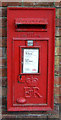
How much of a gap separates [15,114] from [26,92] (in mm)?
428

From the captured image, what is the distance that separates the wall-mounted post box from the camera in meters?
1.59

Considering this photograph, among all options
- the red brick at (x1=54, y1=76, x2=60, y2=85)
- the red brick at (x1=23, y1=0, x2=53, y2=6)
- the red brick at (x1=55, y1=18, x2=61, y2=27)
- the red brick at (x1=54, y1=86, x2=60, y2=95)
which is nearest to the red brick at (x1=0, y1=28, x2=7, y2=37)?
the red brick at (x1=23, y1=0, x2=53, y2=6)

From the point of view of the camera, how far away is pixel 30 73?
162 cm

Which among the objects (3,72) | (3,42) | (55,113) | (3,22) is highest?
(3,22)

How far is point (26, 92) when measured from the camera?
1654 mm

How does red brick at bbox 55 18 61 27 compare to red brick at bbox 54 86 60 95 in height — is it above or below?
above

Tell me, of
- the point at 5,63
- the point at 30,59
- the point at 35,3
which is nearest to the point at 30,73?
the point at 30,59

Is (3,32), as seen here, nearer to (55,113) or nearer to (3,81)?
(3,81)

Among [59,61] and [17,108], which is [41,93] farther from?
[59,61]

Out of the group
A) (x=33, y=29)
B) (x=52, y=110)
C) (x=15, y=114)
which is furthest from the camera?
(x=15, y=114)

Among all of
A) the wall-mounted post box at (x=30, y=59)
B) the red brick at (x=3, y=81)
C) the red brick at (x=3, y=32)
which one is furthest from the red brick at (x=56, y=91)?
the red brick at (x=3, y=32)

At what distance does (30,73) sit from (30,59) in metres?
0.18

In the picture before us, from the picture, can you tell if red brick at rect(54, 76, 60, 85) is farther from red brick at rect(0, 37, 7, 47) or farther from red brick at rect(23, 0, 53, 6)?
red brick at rect(23, 0, 53, 6)

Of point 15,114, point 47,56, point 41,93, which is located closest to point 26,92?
point 41,93
